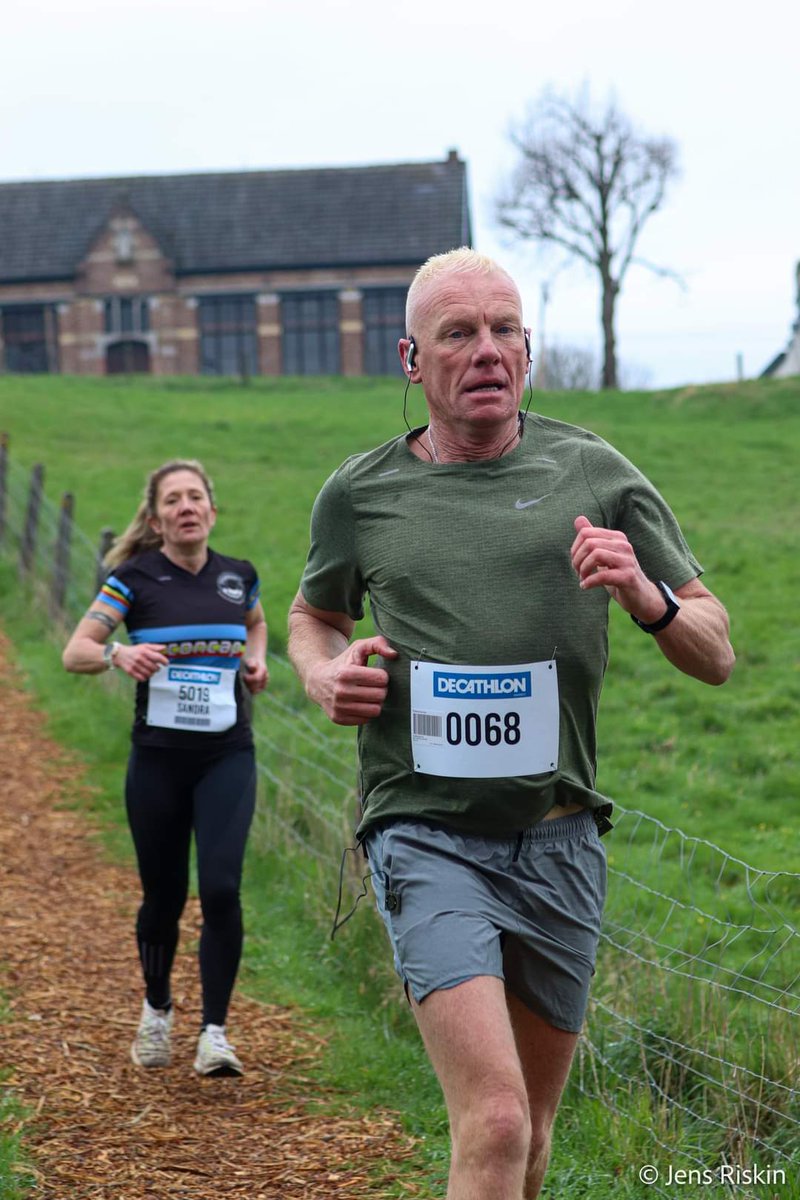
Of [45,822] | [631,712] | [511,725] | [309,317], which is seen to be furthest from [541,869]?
[309,317]

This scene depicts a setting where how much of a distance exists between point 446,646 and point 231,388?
43959 mm

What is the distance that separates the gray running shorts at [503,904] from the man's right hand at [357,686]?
28 cm

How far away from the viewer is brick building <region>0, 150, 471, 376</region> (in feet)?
192

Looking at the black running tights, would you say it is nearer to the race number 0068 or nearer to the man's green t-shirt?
the man's green t-shirt

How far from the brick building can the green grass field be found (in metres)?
25.2

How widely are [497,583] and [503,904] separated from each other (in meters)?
0.73

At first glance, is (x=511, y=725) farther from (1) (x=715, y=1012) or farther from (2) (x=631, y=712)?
(2) (x=631, y=712)

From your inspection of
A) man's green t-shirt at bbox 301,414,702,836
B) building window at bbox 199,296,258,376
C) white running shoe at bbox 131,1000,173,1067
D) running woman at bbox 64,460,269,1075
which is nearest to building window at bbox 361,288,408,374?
building window at bbox 199,296,258,376

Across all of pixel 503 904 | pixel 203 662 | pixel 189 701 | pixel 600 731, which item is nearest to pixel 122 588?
pixel 203 662

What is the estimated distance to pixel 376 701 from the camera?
351 cm

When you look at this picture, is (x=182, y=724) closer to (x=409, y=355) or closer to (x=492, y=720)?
(x=409, y=355)

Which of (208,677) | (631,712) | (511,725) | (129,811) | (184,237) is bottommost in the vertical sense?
(631,712)

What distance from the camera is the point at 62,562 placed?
51.8 feet

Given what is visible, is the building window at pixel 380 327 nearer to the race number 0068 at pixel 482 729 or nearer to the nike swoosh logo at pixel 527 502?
the nike swoosh logo at pixel 527 502
